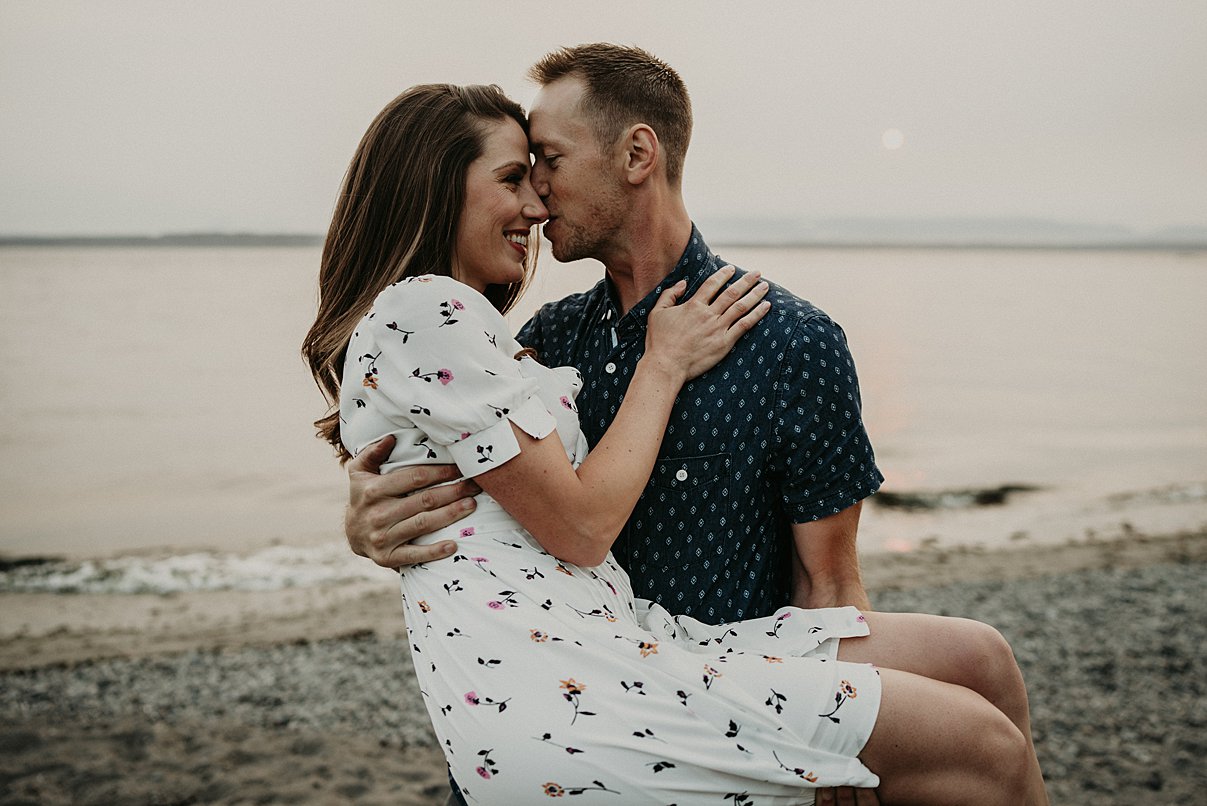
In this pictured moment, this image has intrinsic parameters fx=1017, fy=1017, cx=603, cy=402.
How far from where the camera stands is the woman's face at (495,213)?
2.68m

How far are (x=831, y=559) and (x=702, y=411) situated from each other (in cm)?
56

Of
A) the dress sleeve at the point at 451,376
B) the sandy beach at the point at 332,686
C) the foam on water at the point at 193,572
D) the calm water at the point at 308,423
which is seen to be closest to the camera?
the dress sleeve at the point at 451,376

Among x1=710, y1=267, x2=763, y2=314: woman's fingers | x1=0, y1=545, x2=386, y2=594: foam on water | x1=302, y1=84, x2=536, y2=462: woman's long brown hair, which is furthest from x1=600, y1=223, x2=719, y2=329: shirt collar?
x1=0, y1=545, x2=386, y2=594: foam on water

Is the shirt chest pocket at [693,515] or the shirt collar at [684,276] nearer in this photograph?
the shirt chest pocket at [693,515]

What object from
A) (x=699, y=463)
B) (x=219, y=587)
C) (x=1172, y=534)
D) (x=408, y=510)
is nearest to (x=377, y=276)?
(x=408, y=510)

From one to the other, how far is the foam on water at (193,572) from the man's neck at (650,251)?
826cm

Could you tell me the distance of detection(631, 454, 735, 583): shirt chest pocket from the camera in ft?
9.62

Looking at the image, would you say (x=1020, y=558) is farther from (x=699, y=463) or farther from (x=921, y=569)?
(x=699, y=463)

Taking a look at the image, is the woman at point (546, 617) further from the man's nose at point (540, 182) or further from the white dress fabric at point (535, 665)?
the man's nose at point (540, 182)

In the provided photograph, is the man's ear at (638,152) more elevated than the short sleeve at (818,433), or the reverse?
the man's ear at (638,152)

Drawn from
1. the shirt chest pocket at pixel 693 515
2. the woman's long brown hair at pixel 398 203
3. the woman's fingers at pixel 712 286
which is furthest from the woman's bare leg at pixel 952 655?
the woman's long brown hair at pixel 398 203

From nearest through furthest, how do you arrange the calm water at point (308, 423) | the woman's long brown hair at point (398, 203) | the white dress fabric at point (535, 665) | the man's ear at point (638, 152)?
1. the white dress fabric at point (535, 665)
2. the woman's long brown hair at point (398, 203)
3. the man's ear at point (638, 152)
4. the calm water at point (308, 423)

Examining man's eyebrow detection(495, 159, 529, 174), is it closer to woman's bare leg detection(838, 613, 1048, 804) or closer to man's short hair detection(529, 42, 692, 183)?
man's short hair detection(529, 42, 692, 183)

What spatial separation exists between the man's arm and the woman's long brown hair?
4.16 feet
